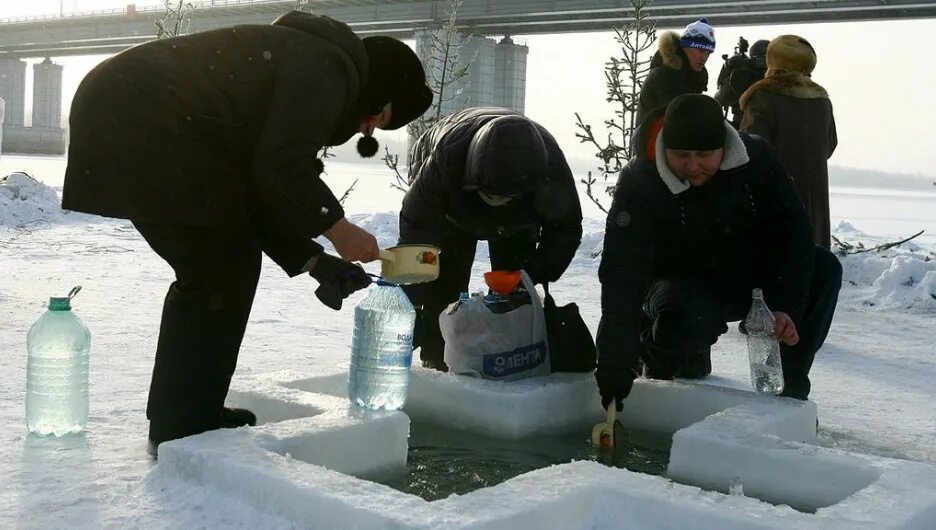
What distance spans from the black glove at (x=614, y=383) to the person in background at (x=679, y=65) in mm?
2944

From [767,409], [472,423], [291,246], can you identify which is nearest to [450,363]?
[472,423]

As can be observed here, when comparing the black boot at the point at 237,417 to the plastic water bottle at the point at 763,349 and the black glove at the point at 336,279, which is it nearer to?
the black glove at the point at 336,279

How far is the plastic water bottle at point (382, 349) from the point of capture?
339 centimetres

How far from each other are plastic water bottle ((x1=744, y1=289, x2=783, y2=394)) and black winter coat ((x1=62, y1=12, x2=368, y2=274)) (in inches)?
76.0

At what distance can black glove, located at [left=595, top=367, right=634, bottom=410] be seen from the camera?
11.2 ft

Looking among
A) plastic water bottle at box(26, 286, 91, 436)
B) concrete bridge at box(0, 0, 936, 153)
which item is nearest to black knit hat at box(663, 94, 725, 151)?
plastic water bottle at box(26, 286, 91, 436)

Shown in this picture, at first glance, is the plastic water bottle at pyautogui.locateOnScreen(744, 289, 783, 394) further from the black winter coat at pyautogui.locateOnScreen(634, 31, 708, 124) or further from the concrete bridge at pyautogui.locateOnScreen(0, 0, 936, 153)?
the concrete bridge at pyautogui.locateOnScreen(0, 0, 936, 153)

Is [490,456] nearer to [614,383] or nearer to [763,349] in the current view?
[614,383]

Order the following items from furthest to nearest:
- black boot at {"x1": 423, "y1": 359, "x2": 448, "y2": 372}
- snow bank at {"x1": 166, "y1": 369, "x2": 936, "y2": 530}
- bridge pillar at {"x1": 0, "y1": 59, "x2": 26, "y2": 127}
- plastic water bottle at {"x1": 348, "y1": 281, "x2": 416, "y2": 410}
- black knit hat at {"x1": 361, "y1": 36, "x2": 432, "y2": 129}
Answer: bridge pillar at {"x1": 0, "y1": 59, "x2": 26, "y2": 127}
black boot at {"x1": 423, "y1": 359, "x2": 448, "y2": 372}
plastic water bottle at {"x1": 348, "y1": 281, "x2": 416, "y2": 410}
black knit hat at {"x1": 361, "y1": 36, "x2": 432, "y2": 129}
snow bank at {"x1": 166, "y1": 369, "x2": 936, "y2": 530}

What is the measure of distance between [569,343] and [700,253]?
66cm

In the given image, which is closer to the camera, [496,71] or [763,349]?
[763,349]

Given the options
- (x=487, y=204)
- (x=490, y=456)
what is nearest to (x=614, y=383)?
(x=490, y=456)

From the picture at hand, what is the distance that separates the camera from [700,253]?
12.9 ft

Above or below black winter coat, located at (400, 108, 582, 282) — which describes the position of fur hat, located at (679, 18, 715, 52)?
above
